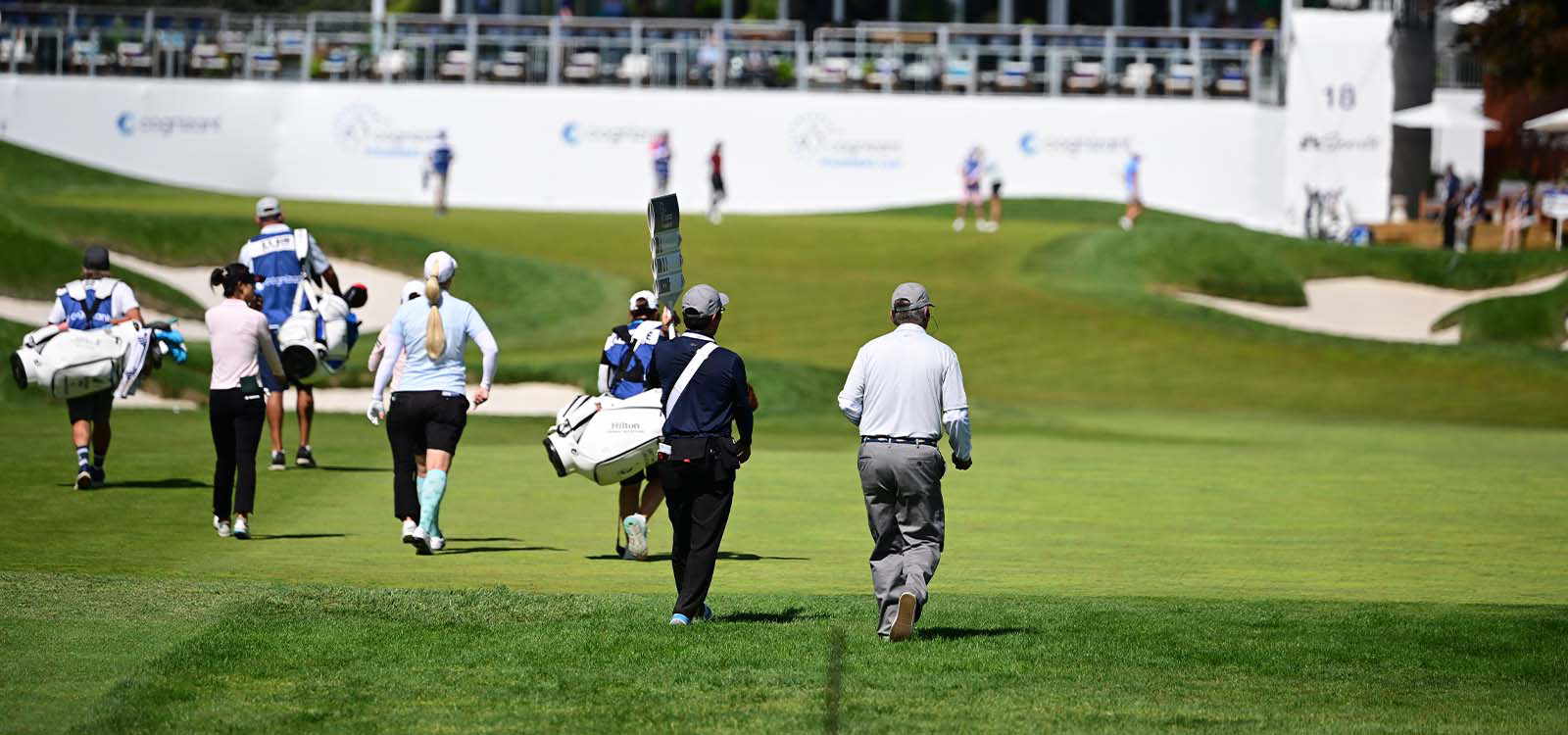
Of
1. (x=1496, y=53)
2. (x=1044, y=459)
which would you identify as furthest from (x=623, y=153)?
(x=1044, y=459)

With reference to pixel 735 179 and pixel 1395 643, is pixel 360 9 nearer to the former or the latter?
pixel 735 179

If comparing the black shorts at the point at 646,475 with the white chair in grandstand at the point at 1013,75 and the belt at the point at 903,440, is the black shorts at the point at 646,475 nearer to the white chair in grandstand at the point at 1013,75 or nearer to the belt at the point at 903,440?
the belt at the point at 903,440

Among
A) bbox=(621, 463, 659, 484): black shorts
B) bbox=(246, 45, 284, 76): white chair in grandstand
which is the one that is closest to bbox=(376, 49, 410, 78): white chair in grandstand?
bbox=(246, 45, 284, 76): white chair in grandstand

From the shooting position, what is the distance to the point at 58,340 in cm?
1678

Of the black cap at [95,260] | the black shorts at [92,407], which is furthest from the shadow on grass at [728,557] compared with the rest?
the black cap at [95,260]

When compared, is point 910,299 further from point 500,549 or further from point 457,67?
point 457,67

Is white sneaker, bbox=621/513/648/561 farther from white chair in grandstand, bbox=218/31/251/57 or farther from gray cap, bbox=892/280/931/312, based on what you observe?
white chair in grandstand, bbox=218/31/251/57

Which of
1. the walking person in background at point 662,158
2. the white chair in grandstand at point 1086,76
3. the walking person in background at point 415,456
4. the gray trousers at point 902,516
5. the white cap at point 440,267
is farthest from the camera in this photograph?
the white chair in grandstand at point 1086,76

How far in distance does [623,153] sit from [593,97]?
1.78 m

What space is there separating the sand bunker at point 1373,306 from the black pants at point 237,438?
93.9 feet

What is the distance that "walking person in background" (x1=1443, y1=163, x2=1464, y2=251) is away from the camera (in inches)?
1921

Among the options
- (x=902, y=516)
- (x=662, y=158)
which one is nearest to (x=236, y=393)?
(x=902, y=516)

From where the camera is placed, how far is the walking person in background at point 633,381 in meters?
13.7

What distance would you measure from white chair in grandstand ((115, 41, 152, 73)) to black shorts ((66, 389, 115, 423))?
147 ft
